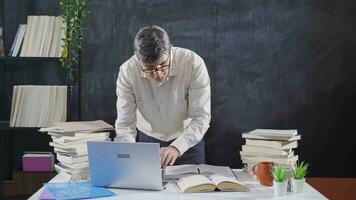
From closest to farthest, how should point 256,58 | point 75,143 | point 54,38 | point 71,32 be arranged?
point 75,143 → point 71,32 → point 54,38 → point 256,58

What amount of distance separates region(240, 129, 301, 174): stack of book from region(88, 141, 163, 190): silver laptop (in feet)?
2.09

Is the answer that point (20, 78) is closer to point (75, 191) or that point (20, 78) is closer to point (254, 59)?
point (254, 59)

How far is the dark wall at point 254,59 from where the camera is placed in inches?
149

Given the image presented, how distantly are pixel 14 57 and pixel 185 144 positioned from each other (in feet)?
5.19

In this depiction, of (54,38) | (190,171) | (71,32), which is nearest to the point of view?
(190,171)

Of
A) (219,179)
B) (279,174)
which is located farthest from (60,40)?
(279,174)

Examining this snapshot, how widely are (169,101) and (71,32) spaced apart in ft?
3.29

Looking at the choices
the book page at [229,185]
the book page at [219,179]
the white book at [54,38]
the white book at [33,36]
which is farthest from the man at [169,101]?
the white book at [33,36]

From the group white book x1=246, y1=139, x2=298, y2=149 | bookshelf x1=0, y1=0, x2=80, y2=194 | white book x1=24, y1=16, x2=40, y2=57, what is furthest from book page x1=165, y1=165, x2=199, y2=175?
white book x1=24, y1=16, x2=40, y2=57

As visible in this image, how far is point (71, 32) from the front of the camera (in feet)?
11.7

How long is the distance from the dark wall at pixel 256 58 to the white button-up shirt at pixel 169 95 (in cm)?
83

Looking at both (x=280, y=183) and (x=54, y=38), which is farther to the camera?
(x=54, y=38)

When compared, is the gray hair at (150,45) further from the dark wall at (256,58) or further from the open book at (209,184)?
the dark wall at (256,58)

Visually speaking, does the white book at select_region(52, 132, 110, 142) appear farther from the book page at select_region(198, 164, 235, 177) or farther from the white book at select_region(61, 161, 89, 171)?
the book page at select_region(198, 164, 235, 177)
